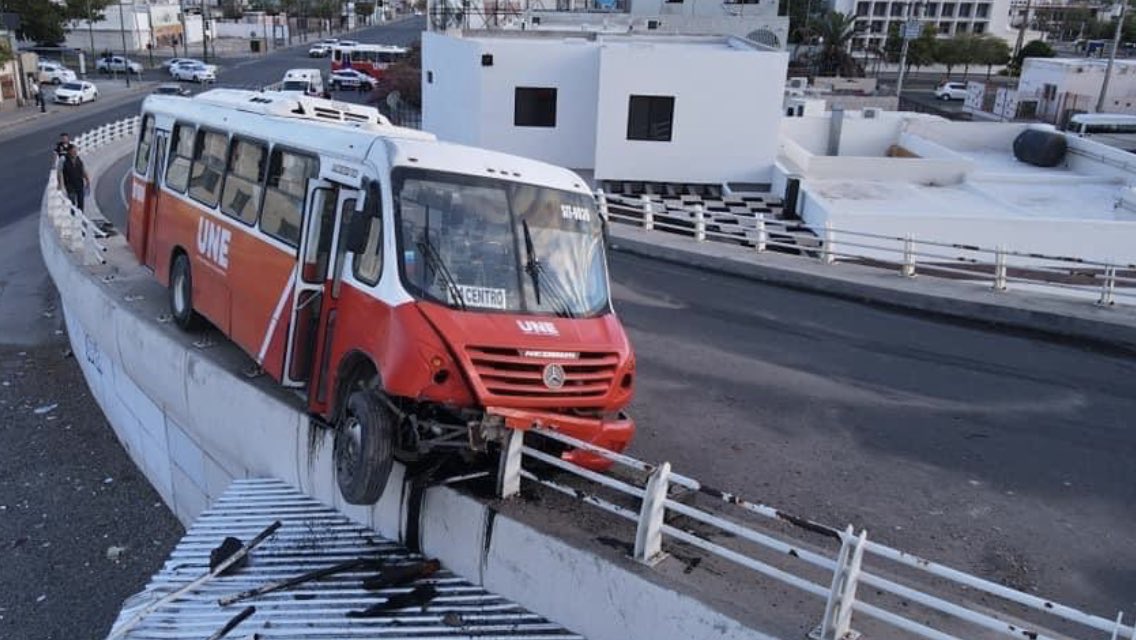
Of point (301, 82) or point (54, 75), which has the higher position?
point (301, 82)

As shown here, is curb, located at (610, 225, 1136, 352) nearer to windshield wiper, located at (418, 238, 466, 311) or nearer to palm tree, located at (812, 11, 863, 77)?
windshield wiper, located at (418, 238, 466, 311)

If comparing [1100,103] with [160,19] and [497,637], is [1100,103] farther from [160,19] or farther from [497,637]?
[160,19]

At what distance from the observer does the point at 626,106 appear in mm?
25703

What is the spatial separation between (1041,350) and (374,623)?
10494 millimetres

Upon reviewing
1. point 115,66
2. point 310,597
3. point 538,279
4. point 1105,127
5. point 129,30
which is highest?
point 129,30

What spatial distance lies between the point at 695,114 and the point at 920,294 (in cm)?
1261

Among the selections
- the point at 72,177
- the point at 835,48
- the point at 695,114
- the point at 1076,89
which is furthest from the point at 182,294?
the point at 1076,89

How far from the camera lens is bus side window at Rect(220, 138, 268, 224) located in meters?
9.77

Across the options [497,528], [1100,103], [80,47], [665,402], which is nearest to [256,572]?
[497,528]

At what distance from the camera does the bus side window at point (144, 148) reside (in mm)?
13352

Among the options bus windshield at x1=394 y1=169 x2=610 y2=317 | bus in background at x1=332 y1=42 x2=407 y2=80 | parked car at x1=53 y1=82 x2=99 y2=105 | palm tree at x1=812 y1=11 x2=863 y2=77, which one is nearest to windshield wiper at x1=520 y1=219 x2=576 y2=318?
bus windshield at x1=394 y1=169 x2=610 y2=317

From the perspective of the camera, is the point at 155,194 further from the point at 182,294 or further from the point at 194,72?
the point at 194,72

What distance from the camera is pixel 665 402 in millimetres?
10469

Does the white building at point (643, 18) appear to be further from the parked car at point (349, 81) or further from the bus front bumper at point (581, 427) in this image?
the bus front bumper at point (581, 427)
